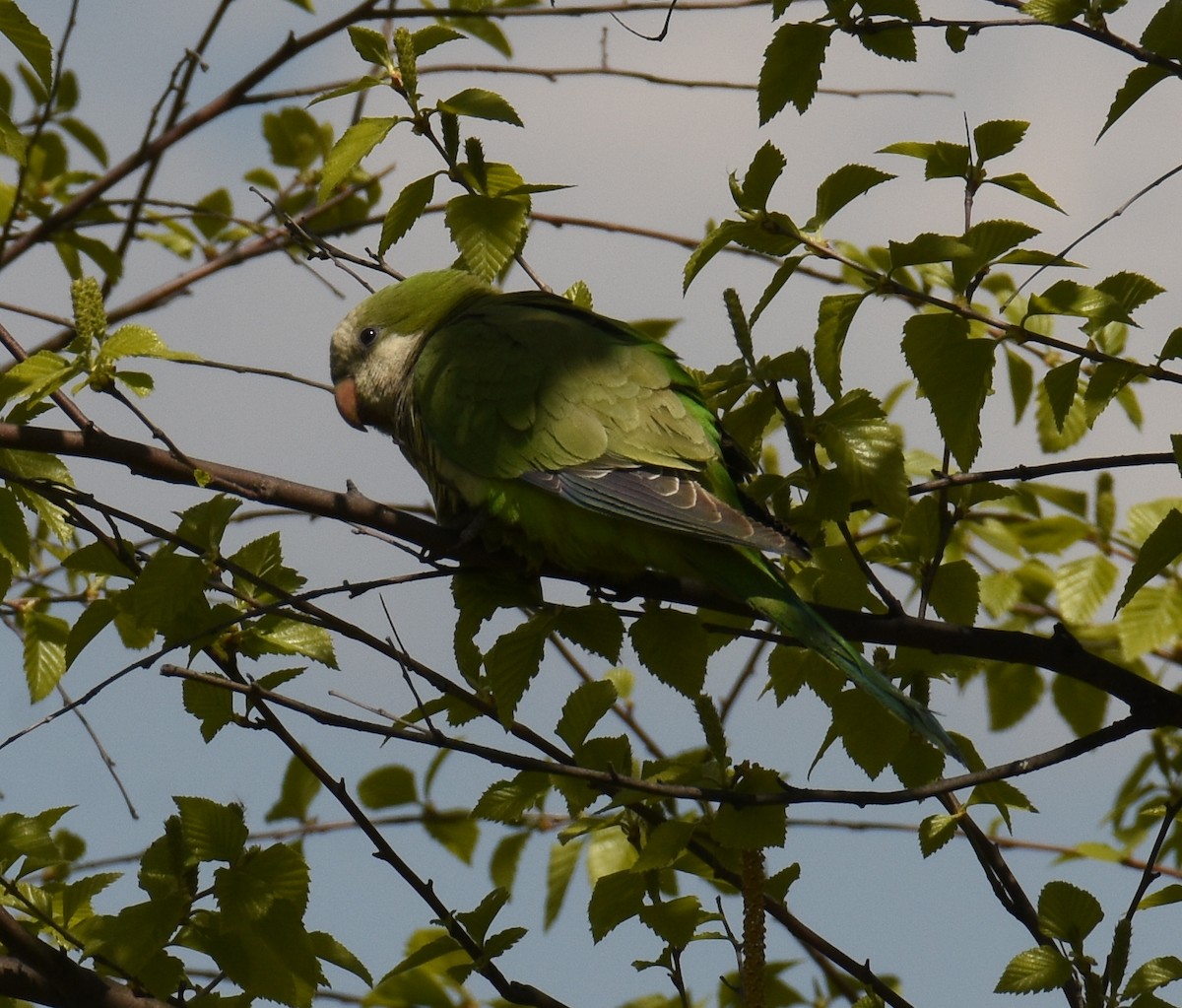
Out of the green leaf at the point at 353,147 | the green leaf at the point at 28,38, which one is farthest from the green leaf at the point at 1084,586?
the green leaf at the point at 28,38

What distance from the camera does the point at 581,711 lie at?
278 centimetres

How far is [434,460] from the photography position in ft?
12.0

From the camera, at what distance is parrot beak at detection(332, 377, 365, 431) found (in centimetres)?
437

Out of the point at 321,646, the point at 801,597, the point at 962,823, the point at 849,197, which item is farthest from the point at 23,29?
the point at 962,823

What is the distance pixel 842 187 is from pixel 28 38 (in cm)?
160

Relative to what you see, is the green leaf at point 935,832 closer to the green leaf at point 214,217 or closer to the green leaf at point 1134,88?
the green leaf at point 1134,88

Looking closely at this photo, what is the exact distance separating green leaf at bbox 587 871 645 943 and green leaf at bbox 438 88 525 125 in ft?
5.32

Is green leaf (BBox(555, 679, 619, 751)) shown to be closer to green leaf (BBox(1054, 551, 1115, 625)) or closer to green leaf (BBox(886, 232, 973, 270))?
green leaf (BBox(886, 232, 973, 270))

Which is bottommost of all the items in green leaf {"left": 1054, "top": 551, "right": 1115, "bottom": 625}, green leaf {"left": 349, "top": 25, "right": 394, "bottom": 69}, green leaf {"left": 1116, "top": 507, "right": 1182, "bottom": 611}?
green leaf {"left": 1116, "top": 507, "right": 1182, "bottom": 611}

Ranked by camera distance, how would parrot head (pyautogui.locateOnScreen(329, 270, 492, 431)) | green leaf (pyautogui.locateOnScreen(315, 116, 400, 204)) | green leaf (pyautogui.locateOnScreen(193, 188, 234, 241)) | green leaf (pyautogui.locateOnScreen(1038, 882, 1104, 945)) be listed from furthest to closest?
green leaf (pyautogui.locateOnScreen(193, 188, 234, 241)) < parrot head (pyautogui.locateOnScreen(329, 270, 492, 431)) < green leaf (pyautogui.locateOnScreen(315, 116, 400, 204)) < green leaf (pyautogui.locateOnScreen(1038, 882, 1104, 945))

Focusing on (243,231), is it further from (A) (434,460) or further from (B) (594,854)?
(B) (594,854)

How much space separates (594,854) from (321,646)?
2.89 ft

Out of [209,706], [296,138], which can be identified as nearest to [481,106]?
[209,706]

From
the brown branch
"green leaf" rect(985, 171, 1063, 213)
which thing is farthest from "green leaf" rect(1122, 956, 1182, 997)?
"green leaf" rect(985, 171, 1063, 213)
